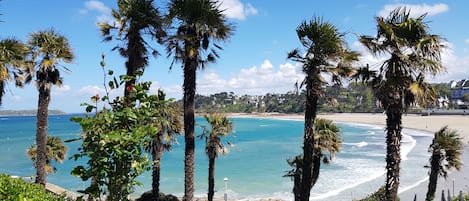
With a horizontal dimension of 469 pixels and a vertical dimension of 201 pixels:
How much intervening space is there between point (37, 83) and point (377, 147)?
5708 centimetres

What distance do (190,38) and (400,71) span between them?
21.8ft

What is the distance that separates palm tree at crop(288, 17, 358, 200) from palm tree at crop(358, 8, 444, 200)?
4.87 feet

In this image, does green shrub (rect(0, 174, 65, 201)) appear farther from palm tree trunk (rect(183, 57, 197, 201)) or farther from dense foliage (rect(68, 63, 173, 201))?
palm tree trunk (rect(183, 57, 197, 201))

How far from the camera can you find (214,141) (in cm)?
2109

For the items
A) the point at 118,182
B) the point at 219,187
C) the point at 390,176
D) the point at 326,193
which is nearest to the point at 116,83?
the point at 118,182

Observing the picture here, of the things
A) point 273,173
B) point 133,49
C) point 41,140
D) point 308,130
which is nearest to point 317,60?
point 308,130

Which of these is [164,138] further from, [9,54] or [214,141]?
[9,54]

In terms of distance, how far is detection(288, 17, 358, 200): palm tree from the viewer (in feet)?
38.8

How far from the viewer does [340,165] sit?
45406 millimetres

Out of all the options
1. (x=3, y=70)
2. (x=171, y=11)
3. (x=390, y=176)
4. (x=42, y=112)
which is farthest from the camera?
(x=42, y=112)

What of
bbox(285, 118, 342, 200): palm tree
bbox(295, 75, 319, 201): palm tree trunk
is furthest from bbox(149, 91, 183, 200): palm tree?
bbox(295, 75, 319, 201): palm tree trunk

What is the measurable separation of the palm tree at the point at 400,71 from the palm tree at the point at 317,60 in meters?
1.48

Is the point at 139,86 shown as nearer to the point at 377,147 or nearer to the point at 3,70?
the point at 3,70

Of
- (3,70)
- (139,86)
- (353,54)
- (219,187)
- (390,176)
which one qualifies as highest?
(353,54)
